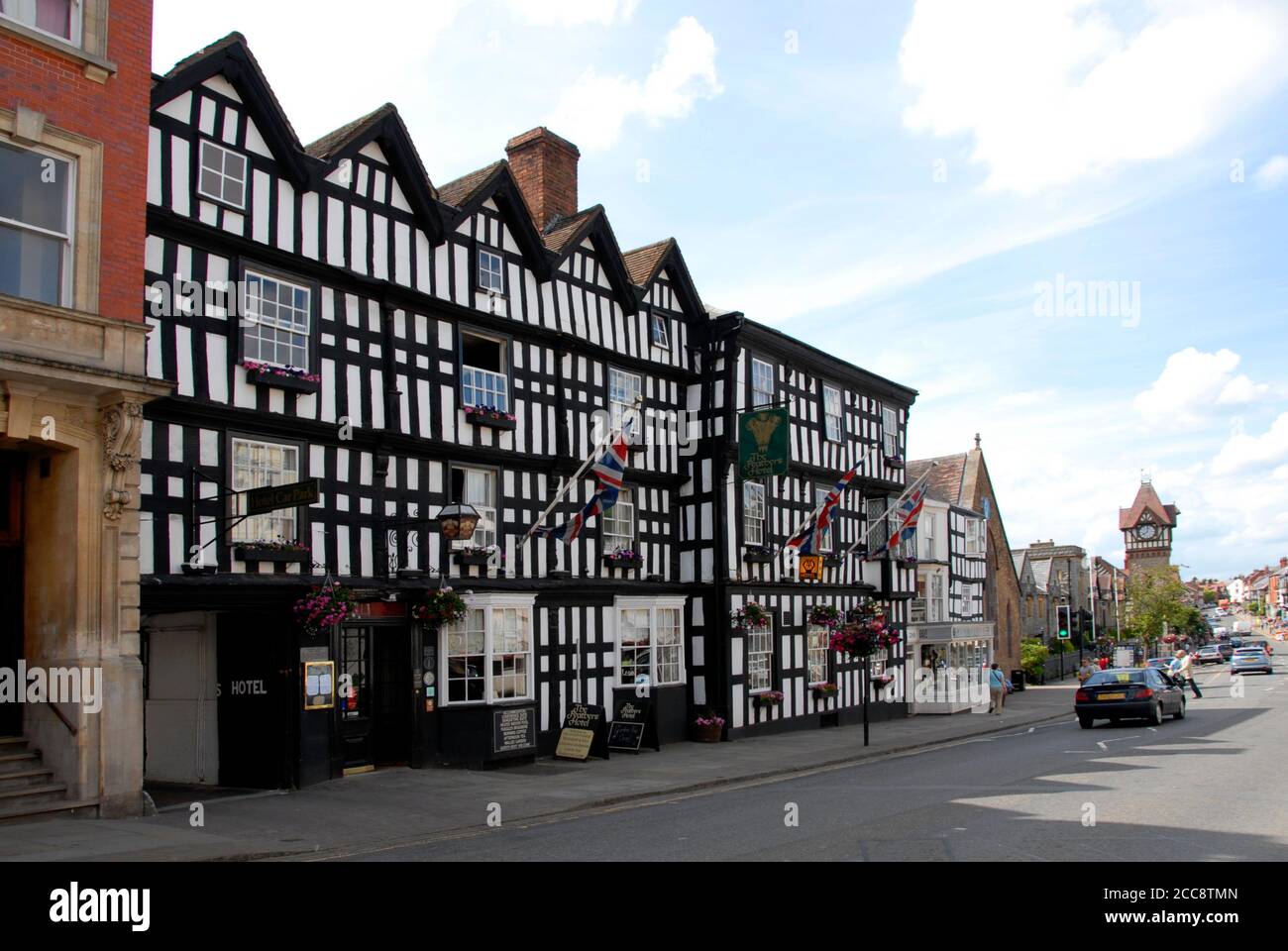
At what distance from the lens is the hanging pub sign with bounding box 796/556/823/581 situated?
29.1 meters

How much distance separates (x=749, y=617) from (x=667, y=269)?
8.78 meters

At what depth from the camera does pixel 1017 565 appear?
227ft

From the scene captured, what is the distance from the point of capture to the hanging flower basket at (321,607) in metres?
16.2

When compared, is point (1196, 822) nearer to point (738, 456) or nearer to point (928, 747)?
point (928, 747)

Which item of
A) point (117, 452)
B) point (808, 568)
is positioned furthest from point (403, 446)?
point (808, 568)

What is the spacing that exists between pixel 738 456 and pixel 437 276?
30.2 feet

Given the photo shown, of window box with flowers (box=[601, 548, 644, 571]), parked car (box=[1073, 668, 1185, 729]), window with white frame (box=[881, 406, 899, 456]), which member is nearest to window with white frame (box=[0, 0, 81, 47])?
window box with flowers (box=[601, 548, 644, 571])

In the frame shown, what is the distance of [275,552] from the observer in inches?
634

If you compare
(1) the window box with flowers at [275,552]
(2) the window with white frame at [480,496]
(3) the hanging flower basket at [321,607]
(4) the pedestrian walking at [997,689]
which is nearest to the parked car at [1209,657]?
(4) the pedestrian walking at [997,689]

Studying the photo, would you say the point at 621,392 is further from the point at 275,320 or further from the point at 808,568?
the point at 275,320

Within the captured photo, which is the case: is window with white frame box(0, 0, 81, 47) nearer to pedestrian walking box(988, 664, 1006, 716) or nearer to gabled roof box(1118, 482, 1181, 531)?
pedestrian walking box(988, 664, 1006, 716)

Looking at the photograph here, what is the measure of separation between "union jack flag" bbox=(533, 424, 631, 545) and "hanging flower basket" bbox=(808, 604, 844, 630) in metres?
10.5

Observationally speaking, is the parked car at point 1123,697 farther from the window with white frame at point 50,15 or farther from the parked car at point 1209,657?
the parked car at point 1209,657
